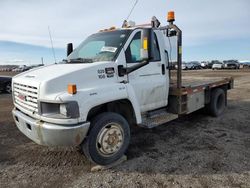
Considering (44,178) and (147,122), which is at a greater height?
(147,122)

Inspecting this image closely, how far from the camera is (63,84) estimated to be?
3219 mm

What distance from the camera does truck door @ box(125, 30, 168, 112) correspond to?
4.06 m

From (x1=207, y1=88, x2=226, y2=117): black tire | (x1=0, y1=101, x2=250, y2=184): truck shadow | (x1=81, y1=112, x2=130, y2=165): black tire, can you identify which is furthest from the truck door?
(x1=207, y1=88, x2=226, y2=117): black tire

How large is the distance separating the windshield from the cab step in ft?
4.72

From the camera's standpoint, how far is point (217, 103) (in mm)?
6949

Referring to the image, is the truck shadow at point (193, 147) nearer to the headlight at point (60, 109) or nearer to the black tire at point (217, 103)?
the black tire at point (217, 103)

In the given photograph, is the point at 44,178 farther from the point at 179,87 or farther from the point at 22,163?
the point at 179,87

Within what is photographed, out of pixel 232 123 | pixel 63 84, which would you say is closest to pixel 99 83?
pixel 63 84

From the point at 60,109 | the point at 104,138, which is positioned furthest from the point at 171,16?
the point at 60,109

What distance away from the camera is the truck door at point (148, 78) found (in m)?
4.06

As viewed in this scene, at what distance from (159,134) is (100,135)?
7.09 feet

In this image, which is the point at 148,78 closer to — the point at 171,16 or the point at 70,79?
the point at 171,16

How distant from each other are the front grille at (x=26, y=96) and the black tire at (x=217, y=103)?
509cm

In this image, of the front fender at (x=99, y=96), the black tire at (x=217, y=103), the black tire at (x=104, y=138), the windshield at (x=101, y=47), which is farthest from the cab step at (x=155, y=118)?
the black tire at (x=217, y=103)
